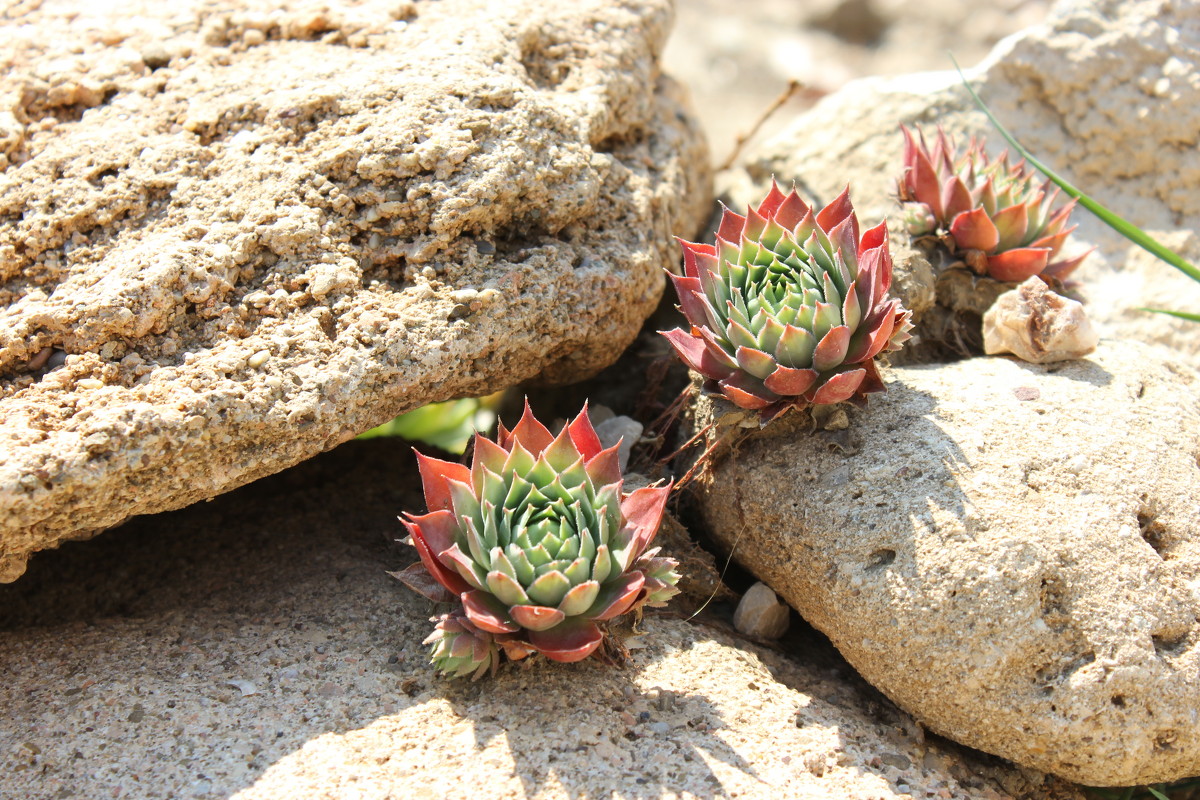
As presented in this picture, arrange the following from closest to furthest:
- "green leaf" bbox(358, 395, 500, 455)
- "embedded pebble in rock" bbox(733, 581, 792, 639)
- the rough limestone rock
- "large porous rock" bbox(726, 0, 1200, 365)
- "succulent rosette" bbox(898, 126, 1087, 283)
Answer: the rough limestone rock < "embedded pebble in rock" bbox(733, 581, 792, 639) < "succulent rosette" bbox(898, 126, 1087, 283) < "large porous rock" bbox(726, 0, 1200, 365) < "green leaf" bbox(358, 395, 500, 455)

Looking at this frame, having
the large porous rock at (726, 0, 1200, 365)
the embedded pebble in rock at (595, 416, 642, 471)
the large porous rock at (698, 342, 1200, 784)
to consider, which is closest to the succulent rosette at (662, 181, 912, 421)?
the large porous rock at (698, 342, 1200, 784)

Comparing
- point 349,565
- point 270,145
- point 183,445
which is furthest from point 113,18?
point 349,565

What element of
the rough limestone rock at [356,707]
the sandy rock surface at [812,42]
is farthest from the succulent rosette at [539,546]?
the sandy rock surface at [812,42]

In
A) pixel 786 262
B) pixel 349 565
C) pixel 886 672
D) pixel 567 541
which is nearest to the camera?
pixel 567 541

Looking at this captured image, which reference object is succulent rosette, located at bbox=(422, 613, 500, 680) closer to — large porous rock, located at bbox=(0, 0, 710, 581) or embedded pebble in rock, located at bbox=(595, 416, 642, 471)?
large porous rock, located at bbox=(0, 0, 710, 581)

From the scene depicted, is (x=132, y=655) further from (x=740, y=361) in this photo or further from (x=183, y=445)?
(x=740, y=361)

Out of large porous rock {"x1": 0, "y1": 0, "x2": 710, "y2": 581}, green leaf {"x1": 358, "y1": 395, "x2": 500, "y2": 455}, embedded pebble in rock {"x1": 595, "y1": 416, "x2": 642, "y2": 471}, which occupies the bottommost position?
green leaf {"x1": 358, "y1": 395, "x2": 500, "y2": 455}
